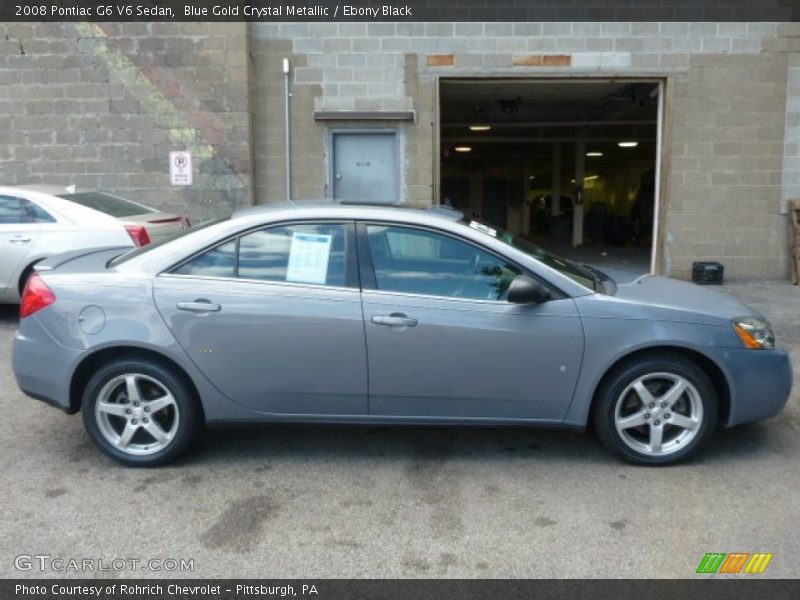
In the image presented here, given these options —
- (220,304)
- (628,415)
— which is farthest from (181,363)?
(628,415)

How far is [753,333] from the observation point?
14.1 feet

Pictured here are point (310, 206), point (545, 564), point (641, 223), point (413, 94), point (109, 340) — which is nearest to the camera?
point (545, 564)

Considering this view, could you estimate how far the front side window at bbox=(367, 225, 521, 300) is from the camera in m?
4.25

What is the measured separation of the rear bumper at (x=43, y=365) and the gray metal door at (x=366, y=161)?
6968 millimetres

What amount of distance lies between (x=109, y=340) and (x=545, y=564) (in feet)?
8.59

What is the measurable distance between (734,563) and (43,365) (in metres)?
3.76

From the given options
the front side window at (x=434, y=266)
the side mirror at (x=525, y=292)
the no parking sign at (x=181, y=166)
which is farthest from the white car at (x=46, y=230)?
the side mirror at (x=525, y=292)

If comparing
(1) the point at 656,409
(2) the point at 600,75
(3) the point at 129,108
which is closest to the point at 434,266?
(1) the point at 656,409

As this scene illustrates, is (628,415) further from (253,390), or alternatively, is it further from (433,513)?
(253,390)

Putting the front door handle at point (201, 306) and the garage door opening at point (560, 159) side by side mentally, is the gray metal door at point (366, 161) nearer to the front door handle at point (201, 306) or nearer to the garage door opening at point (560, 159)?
the garage door opening at point (560, 159)

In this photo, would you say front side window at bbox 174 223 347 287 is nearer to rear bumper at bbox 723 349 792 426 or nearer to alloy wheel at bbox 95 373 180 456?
alloy wheel at bbox 95 373 180 456

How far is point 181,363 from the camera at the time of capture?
13.8 feet
